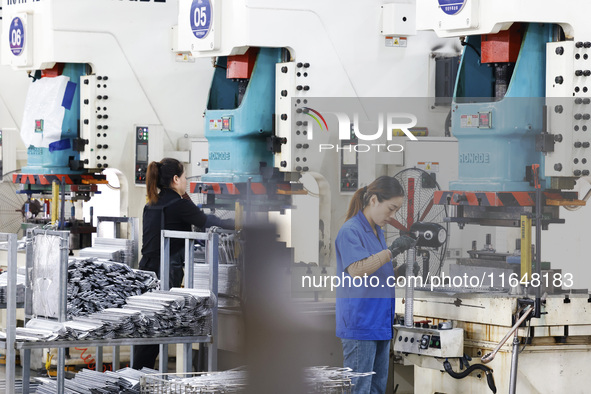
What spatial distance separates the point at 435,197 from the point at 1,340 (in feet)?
8.28

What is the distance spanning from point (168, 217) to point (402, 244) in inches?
74.1

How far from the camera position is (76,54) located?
9.02 meters

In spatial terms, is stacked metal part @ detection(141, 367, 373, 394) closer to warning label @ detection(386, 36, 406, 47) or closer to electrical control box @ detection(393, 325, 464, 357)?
electrical control box @ detection(393, 325, 464, 357)

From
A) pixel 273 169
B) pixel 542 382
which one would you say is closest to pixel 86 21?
pixel 273 169

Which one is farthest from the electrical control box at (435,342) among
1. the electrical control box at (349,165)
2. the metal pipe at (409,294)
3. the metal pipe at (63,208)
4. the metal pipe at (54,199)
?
the metal pipe at (54,199)

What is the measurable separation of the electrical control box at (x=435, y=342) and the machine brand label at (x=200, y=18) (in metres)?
3.10

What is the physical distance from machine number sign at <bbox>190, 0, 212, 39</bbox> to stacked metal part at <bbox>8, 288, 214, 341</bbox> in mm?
2672

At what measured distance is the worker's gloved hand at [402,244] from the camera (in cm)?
546

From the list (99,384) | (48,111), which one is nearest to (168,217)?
(99,384)

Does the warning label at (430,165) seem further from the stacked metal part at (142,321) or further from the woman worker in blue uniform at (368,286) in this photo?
the stacked metal part at (142,321)

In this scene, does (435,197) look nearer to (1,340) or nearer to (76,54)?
(1,340)

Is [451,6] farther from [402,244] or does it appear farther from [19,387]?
[19,387]

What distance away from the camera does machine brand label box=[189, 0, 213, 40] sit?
25.8 ft

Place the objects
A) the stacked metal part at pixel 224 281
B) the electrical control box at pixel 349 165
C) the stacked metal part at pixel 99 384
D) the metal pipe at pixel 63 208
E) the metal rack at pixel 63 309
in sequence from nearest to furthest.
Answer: the metal rack at pixel 63 309 → the stacked metal part at pixel 99 384 → the stacked metal part at pixel 224 281 → the electrical control box at pixel 349 165 → the metal pipe at pixel 63 208
